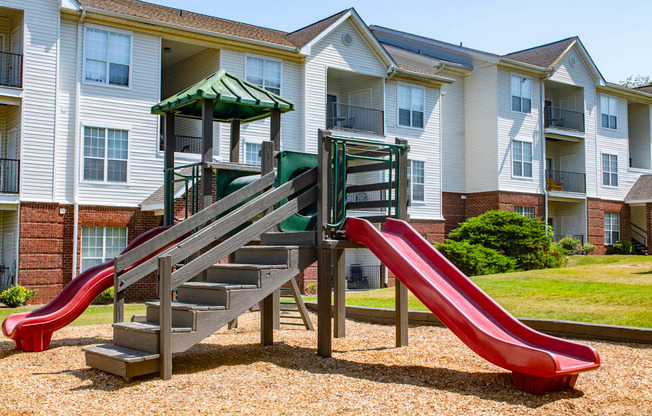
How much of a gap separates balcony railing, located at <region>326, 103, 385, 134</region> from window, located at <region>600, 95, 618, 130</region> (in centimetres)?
1601

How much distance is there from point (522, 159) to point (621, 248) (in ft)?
28.8

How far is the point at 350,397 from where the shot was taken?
6398 millimetres

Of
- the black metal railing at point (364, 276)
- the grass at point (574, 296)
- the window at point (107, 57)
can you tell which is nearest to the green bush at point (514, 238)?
the black metal railing at point (364, 276)

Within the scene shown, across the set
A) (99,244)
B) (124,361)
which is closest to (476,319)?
(124,361)

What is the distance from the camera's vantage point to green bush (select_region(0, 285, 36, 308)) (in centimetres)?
1864

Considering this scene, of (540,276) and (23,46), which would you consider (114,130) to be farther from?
(540,276)

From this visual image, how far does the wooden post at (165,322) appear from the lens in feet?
23.5

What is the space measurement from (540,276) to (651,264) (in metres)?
7.02

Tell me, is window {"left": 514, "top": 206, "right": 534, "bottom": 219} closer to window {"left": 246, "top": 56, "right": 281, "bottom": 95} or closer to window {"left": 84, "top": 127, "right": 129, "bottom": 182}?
window {"left": 246, "top": 56, "right": 281, "bottom": 95}

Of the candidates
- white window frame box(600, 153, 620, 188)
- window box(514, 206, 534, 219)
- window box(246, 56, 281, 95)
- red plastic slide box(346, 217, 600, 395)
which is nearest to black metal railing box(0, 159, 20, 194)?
window box(246, 56, 281, 95)

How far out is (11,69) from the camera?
21.1 meters

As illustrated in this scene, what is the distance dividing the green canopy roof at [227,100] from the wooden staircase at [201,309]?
9.06 ft

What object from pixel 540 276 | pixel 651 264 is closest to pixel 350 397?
pixel 540 276

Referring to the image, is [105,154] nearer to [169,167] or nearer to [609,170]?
[169,167]
